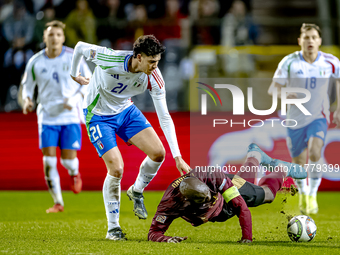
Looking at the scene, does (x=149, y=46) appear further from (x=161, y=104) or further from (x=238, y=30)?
(x=238, y=30)

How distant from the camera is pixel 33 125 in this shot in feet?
35.0

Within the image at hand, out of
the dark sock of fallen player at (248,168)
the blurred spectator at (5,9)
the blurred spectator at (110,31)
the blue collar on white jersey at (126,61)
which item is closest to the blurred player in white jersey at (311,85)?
the dark sock of fallen player at (248,168)

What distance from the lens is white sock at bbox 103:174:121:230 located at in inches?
209

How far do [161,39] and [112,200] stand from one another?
662 centimetres

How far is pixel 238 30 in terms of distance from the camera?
11.3m

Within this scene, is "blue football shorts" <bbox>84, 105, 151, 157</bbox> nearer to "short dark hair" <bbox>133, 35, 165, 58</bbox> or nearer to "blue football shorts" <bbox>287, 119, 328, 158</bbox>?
"short dark hair" <bbox>133, 35, 165, 58</bbox>

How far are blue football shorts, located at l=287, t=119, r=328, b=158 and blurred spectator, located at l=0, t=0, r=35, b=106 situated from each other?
20.0ft

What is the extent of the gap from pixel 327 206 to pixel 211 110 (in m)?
2.31

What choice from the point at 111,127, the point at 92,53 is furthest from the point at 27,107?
the point at 92,53

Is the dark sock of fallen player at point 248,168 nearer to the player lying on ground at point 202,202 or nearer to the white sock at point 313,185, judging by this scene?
the player lying on ground at point 202,202

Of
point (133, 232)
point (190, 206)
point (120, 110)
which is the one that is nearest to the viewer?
point (190, 206)

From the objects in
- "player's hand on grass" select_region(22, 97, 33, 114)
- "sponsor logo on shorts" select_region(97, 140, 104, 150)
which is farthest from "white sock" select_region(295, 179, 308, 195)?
"player's hand on grass" select_region(22, 97, 33, 114)

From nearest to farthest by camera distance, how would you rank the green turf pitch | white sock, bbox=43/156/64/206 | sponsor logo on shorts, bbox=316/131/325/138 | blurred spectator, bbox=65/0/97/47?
the green turf pitch, sponsor logo on shorts, bbox=316/131/325/138, white sock, bbox=43/156/64/206, blurred spectator, bbox=65/0/97/47

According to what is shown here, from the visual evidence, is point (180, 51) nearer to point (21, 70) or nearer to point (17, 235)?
point (21, 70)
